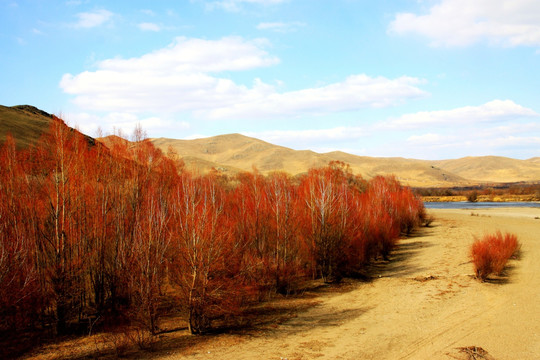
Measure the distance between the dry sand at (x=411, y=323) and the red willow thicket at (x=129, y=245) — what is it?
1.98 meters

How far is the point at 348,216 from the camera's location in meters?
24.0

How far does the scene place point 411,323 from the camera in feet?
45.0

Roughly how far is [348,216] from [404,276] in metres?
4.82

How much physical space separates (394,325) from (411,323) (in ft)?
2.26

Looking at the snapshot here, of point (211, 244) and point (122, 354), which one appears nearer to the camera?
point (122, 354)

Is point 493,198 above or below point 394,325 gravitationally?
above

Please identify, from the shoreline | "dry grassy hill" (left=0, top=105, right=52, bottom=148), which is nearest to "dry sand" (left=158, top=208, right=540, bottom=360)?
"dry grassy hill" (left=0, top=105, right=52, bottom=148)

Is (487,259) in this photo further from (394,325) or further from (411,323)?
(394,325)

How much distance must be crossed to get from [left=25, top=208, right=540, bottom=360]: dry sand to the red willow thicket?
143 centimetres

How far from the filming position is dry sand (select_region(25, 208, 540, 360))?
1124 cm

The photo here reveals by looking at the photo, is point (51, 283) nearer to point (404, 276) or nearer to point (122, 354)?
point (122, 354)

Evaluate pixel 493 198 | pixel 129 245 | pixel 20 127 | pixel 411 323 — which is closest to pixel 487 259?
pixel 411 323

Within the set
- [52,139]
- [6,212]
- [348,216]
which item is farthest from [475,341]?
[6,212]

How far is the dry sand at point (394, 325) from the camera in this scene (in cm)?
1124
